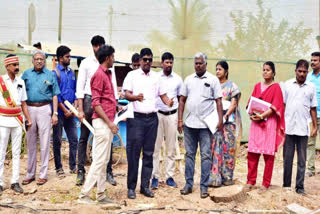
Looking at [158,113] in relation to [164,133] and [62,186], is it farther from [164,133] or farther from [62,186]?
[62,186]

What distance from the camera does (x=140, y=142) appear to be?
580 centimetres

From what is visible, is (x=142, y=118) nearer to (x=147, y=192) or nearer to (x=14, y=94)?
(x=147, y=192)

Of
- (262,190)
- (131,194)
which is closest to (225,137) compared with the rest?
(262,190)

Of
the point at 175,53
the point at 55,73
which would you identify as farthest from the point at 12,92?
the point at 175,53

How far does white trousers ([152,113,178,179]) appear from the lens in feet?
20.9

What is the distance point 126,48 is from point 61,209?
7.40m

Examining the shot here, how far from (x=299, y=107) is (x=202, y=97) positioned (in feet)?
5.01

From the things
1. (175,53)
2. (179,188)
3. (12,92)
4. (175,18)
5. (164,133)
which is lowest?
(179,188)

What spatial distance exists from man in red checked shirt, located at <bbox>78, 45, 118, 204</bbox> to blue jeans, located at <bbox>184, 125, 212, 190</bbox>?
1.32 meters

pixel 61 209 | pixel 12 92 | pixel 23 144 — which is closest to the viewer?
pixel 61 209

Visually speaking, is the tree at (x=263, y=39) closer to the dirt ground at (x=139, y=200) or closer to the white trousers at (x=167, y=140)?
the dirt ground at (x=139, y=200)

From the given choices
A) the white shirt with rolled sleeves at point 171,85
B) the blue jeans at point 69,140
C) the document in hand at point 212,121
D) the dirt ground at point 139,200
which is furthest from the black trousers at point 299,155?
the blue jeans at point 69,140

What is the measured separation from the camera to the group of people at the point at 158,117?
5.77 meters

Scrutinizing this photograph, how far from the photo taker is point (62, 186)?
625 centimetres
